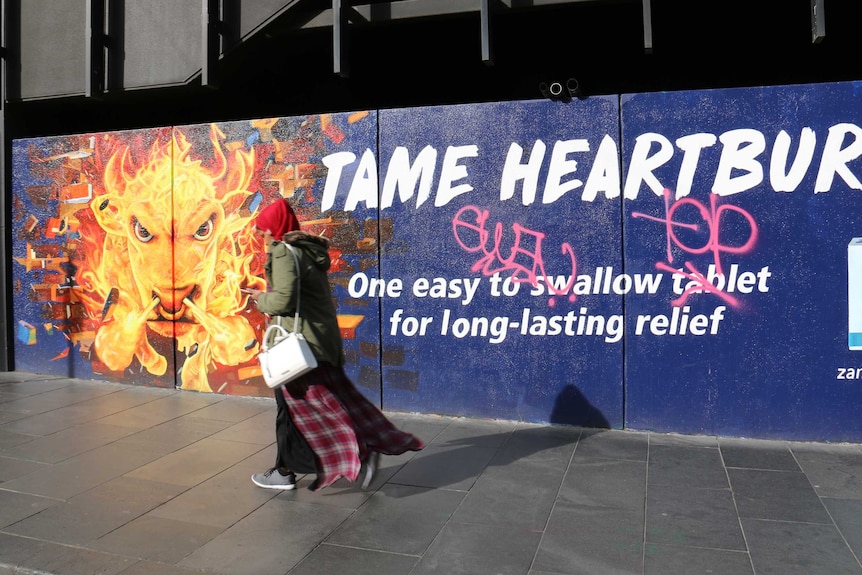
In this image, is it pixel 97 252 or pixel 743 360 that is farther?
pixel 97 252

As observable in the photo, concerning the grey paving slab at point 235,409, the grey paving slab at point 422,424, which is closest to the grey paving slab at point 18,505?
the grey paving slab at point 235,409

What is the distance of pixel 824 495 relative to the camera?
488 centimetres

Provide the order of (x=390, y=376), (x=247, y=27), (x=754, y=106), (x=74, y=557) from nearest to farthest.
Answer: (x=74, y=557), (x=754, y=106), (x=390, y=376), (x=247, y=27)

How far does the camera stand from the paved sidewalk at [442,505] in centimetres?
400

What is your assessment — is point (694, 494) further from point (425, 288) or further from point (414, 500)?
point (425, 288)

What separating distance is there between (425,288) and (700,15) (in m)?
4.20

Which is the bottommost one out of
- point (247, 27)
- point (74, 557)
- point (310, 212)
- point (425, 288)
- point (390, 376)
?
point (74, 557)

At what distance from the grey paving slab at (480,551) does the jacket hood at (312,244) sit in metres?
1.82

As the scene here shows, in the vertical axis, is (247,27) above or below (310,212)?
above

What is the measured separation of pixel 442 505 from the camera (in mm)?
4766

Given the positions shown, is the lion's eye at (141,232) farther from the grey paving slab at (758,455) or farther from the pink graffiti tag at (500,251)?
the grey paving slab at (758,455)

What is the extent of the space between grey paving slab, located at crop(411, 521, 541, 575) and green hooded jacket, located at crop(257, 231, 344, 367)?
4.56 feet

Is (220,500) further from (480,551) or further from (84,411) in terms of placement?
(84,411)

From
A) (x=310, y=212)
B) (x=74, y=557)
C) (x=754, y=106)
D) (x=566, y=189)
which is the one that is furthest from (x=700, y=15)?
(x=74, y=557)
